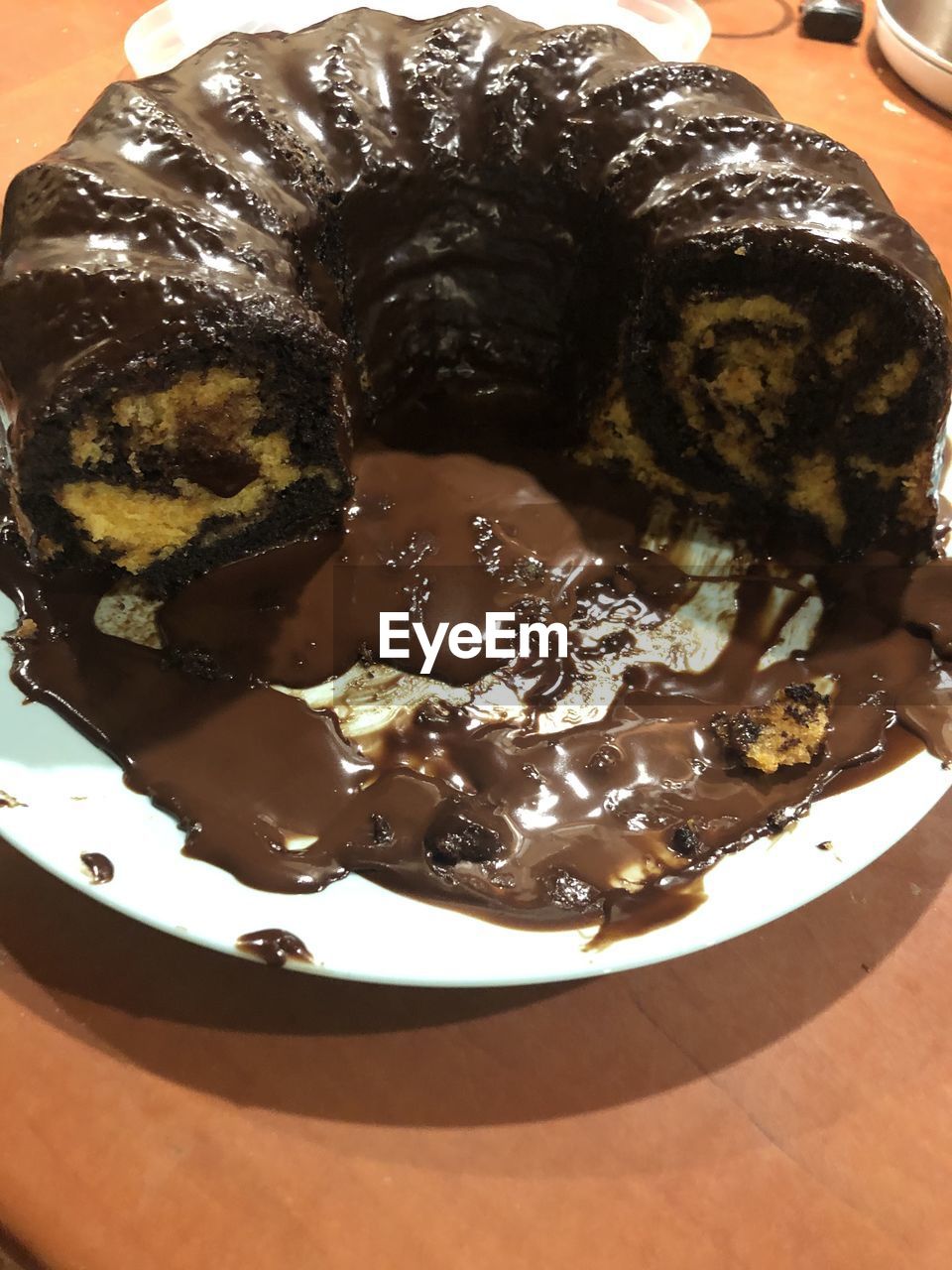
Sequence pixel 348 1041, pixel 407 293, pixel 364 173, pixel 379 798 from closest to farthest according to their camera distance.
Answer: pixel 348 1041
pixel 379 798
pixel 364 173
pixel 407 293

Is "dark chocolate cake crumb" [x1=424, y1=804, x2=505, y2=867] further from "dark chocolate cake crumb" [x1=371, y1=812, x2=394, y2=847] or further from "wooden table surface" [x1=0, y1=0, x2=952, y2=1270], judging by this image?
"wooden table surface" [x1=0, y1=0, x2=952, y2=1270]

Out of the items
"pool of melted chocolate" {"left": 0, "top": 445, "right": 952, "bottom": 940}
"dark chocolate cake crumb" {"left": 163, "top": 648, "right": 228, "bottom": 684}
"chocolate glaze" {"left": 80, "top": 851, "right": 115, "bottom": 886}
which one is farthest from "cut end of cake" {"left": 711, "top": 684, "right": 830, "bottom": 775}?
"chocolate glaze" {"left": 80, "top": 851, "right": 115, "bottom": 886}

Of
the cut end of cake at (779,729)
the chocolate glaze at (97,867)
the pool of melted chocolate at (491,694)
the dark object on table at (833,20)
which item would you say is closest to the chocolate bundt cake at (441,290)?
the pool of melted chocolate at (491,694)

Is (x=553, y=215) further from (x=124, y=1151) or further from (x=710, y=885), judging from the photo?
(x=124, y=1151)

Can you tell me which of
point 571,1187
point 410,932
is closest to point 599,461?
point 410,932

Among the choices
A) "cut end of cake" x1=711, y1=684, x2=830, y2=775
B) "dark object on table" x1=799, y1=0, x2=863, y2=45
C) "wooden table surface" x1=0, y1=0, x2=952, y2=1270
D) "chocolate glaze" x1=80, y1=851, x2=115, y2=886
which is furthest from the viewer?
"dark object on table" x1=799, y1=0, x2=863, y2=45

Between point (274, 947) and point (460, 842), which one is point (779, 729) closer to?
point (460, 842)

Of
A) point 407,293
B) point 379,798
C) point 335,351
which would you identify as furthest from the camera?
point 407,293
